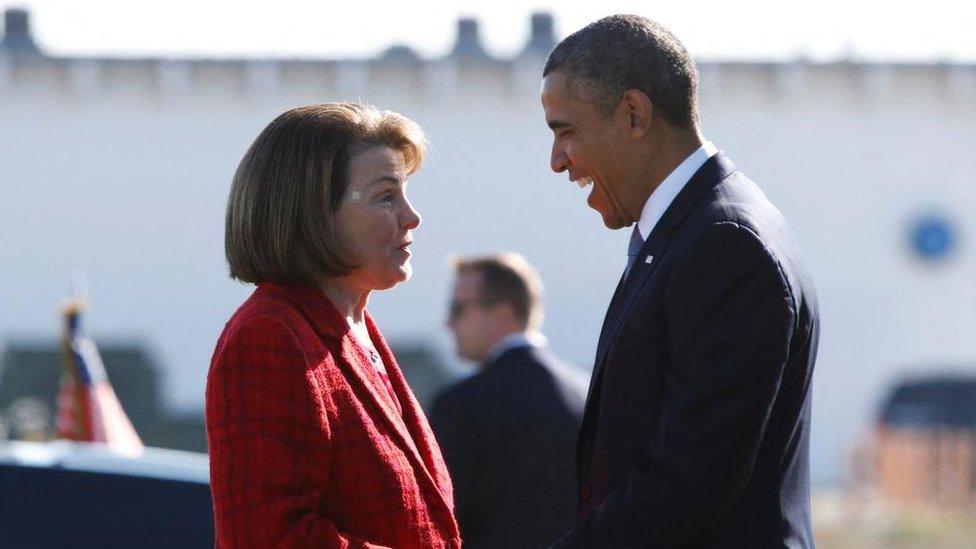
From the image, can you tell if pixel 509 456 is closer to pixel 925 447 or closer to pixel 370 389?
pixel 370 389

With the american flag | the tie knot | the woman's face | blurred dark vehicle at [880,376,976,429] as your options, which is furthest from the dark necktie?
blurred dark vehicle at [880,376,976,429]

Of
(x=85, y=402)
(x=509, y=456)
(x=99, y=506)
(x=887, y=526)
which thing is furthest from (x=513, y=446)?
(x=887, y=526)

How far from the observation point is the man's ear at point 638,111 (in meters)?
3.19

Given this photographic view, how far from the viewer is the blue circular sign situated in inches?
1002

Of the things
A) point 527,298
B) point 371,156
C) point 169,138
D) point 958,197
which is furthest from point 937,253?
point 371,156

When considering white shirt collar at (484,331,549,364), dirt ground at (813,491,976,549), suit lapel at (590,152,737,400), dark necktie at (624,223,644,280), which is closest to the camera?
suit lapel at (590,152,737,400)

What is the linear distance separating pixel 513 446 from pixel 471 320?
811 millimetres

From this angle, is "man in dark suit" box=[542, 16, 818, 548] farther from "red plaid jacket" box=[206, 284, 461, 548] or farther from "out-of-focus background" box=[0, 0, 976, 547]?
"out-of-focus background" box=[0, 0, 976, 547]

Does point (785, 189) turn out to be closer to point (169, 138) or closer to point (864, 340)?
point (864, 340)

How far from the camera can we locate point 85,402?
21.6ft

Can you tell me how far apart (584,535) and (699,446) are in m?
0.26

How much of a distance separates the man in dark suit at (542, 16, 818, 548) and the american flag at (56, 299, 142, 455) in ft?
11.7

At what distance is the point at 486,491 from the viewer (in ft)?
15.6

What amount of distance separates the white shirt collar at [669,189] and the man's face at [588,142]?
0.07 metres
